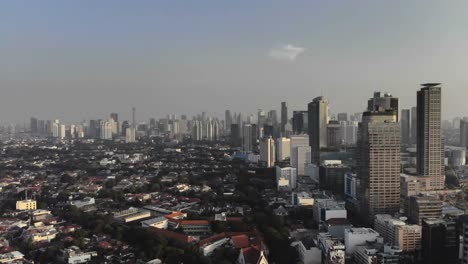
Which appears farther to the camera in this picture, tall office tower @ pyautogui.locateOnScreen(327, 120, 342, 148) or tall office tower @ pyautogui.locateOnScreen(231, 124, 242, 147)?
tall office tower @ pyautogui.locateOnScreen(231, 124, 242, 147)

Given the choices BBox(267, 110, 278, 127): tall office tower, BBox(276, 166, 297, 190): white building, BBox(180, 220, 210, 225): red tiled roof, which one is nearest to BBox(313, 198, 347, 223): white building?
BBox(180, 220, 210, 225): red tiled roof

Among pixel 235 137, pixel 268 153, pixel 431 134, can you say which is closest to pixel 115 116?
pixel 235 137

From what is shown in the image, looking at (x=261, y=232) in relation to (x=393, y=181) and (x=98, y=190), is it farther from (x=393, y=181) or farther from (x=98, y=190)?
(x=98, y=190)

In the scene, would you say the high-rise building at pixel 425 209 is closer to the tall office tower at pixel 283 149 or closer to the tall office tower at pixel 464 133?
the tall office tower at pixel 283 149

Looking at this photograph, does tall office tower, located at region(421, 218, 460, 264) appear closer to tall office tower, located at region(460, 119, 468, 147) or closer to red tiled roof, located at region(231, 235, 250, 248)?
red tiled roof, located at region(231, 235, 250, 248)

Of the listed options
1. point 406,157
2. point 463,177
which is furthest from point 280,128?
point 463,177

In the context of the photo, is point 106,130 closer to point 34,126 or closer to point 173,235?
point 34,126
